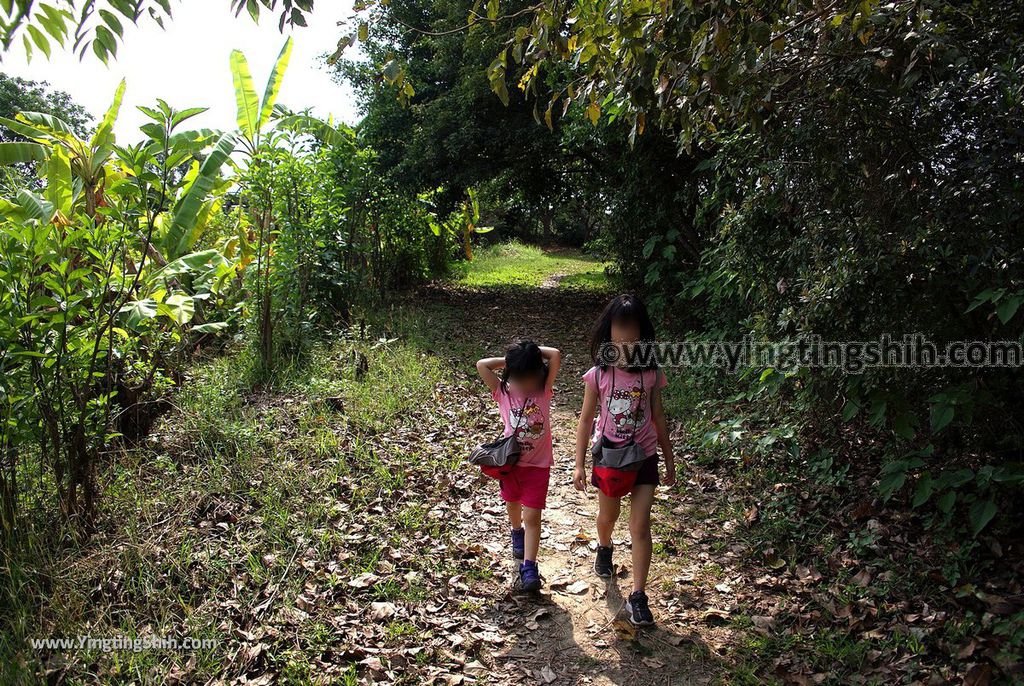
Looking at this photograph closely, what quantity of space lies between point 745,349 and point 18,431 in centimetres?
573

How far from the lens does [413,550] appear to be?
13.9 feet

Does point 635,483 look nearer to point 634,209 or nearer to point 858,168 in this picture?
point 858,168

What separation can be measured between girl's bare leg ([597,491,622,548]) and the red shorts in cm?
36

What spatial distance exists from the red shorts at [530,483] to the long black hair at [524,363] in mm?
580

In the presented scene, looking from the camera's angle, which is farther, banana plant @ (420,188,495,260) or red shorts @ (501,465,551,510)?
banana plant @ (420,188,495,260)

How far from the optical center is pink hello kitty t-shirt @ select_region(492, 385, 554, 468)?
381 centimetres

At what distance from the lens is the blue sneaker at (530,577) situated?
12.7 feet

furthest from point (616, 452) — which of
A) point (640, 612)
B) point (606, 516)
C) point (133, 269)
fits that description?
point (133, 269)

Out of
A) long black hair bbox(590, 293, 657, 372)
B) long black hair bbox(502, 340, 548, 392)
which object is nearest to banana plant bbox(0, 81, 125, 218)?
long black hair bbox(502, 340, 548, 392)

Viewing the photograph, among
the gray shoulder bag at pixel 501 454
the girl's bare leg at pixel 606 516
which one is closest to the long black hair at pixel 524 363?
the gray shoulder bag at pixel 501 454

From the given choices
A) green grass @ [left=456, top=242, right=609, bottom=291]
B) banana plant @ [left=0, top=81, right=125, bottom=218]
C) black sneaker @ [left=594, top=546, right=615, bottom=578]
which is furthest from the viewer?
green grass @ [left=456, top=242, right=609, bottom=291]

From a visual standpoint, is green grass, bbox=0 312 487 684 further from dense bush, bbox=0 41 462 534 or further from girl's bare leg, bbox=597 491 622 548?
girl's bare leg, bbox=597 491 622 548

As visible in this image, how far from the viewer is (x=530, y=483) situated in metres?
3.84

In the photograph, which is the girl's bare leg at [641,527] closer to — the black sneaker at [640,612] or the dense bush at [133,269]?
the black sneaker at [640,612]
